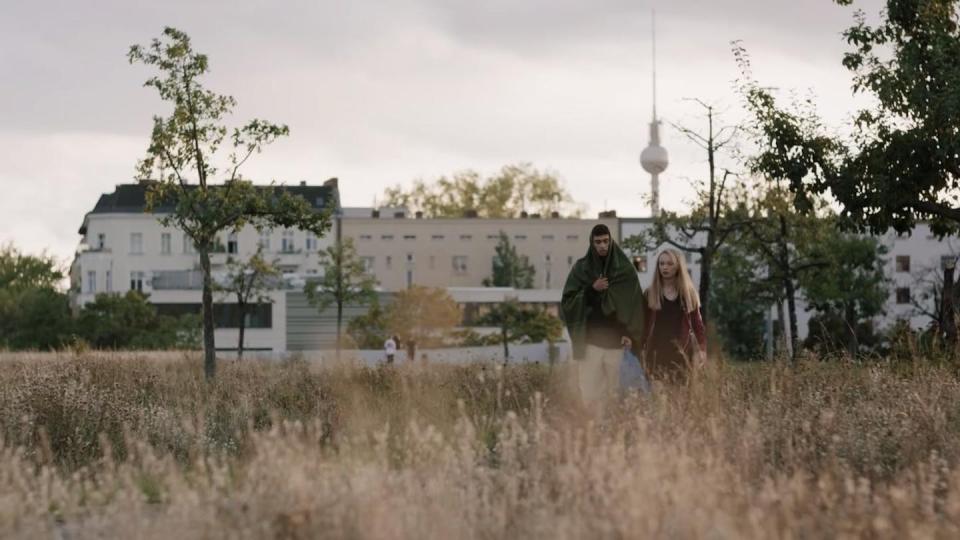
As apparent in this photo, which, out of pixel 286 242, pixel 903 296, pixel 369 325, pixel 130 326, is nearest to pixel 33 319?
pixel 130 326

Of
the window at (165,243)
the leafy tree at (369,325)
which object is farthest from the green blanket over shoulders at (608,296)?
the window at (165,243)

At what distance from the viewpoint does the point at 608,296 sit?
1245 cm

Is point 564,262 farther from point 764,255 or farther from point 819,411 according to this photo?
point 819,411

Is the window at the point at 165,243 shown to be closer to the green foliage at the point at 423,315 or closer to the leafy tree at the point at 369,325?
the green foliage at the point at 423,315

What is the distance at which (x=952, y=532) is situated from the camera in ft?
22.3

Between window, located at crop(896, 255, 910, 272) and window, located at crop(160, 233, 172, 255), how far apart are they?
185 feet

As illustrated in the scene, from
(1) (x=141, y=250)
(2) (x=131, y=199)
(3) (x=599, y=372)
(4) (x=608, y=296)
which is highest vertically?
(2) (x=131, y=199)

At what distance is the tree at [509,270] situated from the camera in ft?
387

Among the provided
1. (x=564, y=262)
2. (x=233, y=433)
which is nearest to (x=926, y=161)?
(x=233, y=433)

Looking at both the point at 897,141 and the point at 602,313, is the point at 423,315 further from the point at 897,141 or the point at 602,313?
the point at 602,313

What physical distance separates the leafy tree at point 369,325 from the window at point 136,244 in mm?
35958

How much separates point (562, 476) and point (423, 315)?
7697 centimetres

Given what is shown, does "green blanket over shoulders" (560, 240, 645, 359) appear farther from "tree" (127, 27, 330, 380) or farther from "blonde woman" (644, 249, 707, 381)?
"tree" (127, 27, 330, 380)

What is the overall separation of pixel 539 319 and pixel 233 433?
70.4 meters
